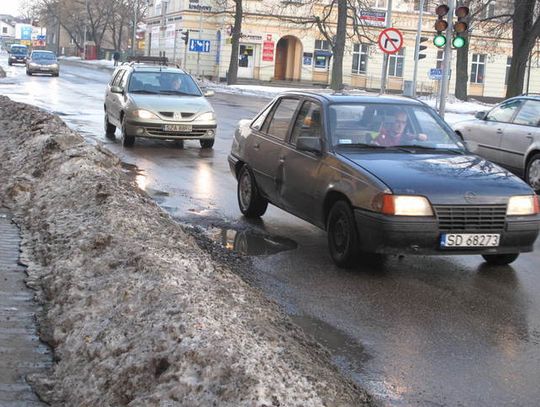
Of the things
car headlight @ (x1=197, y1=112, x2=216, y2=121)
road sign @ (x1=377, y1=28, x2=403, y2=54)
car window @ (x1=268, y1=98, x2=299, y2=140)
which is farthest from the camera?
road sign @ (x1=377, y1=28, x2=403, y2=54)

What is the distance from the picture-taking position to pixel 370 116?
7.68 metres

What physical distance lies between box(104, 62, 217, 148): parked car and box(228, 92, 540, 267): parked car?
7.06 m

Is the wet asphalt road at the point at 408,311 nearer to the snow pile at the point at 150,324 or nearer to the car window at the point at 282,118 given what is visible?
the snow pile at the point at 150,324

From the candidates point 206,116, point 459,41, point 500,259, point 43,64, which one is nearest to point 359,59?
point 43,64

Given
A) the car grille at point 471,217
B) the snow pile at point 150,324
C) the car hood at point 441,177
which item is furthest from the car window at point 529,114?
the snow pile at point 150,324

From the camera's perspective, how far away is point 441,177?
6602mm

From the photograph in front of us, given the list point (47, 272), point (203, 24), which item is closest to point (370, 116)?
point (47, 272)

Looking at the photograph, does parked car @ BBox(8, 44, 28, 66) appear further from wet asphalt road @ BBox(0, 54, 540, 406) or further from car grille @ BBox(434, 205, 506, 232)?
car grille @ BBox(434, 205, 506, 232)

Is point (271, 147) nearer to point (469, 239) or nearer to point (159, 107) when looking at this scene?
point (469, 239)

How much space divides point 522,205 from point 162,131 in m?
9.92

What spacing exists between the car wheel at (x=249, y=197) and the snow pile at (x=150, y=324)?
1.64m

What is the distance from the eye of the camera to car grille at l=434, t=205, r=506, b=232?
20.9 ft

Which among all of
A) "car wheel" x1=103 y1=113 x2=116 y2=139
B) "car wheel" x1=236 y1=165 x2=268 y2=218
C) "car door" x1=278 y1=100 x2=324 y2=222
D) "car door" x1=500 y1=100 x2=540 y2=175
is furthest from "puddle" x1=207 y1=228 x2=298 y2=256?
"car wheel" x1=103 y1=113 x2=116 y2=139

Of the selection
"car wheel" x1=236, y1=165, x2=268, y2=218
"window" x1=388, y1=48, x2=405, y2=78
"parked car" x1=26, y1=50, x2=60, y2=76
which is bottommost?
"car wheel" x1=236, y1=165, x2=268, y2=218
